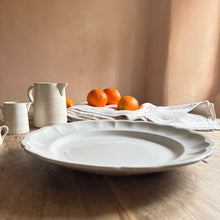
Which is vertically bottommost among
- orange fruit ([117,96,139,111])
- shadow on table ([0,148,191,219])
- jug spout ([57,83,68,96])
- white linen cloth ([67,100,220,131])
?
white linen cloth ([67,100,220,131])

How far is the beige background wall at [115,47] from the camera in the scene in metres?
1.70

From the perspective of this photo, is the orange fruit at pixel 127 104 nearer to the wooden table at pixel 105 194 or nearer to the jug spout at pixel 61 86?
the jug spout at pixel 61 86

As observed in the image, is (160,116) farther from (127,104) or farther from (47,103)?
(47,103)

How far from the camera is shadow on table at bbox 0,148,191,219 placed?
9.9 inches

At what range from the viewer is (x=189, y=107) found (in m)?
0.90

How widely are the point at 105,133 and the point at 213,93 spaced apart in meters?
1.51

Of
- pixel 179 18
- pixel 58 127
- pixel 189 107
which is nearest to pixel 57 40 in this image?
pixel 179 18

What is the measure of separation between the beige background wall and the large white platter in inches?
54.2

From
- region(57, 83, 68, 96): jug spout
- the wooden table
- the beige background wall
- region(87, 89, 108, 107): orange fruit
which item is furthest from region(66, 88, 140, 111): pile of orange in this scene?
the beige background wall

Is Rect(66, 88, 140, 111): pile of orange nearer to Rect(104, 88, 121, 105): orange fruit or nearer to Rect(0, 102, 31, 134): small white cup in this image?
Rect(104, 88, 121, 105): orange fruit

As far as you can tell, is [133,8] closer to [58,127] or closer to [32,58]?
[32,58]

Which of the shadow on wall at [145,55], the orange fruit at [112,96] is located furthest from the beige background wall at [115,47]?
the orange fruit at [112,96]

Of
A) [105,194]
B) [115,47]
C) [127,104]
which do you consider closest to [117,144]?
[105,194]

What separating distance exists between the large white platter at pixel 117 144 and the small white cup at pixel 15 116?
0.17 m
